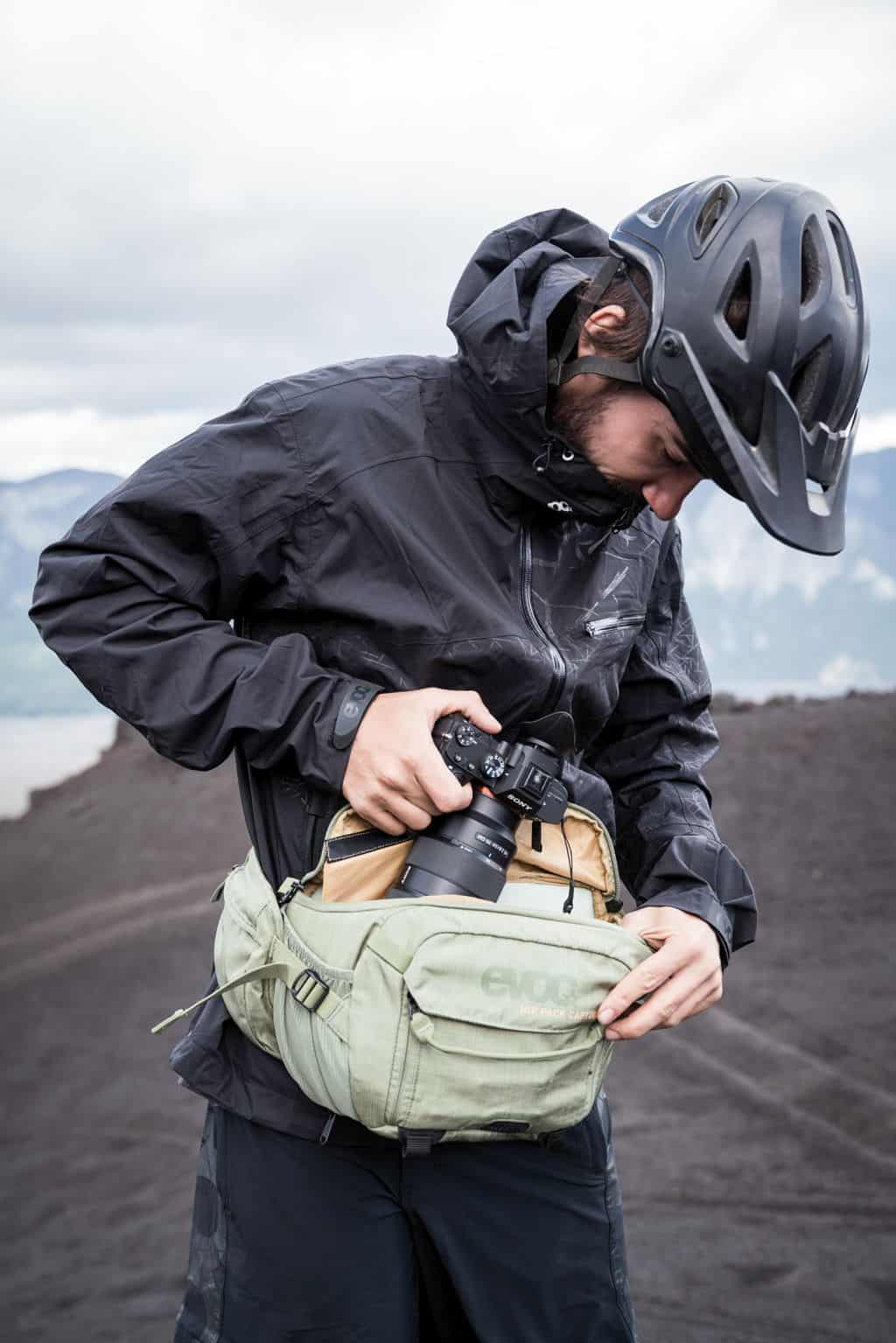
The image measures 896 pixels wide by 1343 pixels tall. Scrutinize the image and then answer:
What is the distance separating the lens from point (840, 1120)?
190 inches

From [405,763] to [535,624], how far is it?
1.09 feet

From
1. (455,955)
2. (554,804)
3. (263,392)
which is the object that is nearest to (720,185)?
(263,392)

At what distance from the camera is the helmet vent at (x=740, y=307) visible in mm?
1646

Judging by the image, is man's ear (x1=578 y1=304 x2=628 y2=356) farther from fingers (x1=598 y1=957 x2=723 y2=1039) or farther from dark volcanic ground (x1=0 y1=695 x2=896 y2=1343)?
dark volcanic ground (x1=0 y1=695 x2=896 y2=1343)

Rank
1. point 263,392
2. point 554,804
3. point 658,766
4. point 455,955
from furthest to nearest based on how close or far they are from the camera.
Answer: point 658,766 → point 263,392 → point 554,804 → point 455,955

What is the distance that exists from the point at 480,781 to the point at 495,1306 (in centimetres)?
73

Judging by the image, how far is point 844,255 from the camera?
5.58ft

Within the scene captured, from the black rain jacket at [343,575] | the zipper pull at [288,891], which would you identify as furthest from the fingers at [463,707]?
the zipper pull at [288,891]

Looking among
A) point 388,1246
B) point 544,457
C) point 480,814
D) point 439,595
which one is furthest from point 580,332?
point 388,1246

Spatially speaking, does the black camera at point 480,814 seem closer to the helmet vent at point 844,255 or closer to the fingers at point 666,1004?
the fingers at point 666,1004

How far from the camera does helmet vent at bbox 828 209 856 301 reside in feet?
5.54

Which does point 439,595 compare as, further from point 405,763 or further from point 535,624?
point 405,763

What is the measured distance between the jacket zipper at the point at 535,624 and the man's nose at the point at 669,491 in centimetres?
18

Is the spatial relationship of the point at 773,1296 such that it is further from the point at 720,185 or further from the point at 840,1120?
the point at 720,185
